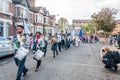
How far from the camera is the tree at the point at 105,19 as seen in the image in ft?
159

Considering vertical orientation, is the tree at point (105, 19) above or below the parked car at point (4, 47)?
above

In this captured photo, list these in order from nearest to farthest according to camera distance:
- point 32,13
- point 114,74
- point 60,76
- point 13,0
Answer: point 60,76 → point 114,74 → point 13,0 → point 32,13

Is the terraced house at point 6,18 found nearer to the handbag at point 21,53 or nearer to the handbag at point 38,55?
the handbag at point 38,55

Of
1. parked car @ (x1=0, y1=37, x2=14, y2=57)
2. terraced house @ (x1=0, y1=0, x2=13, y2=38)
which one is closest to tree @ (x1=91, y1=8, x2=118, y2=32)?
terraced house @ (x1=0, y1=0, x2=13, y2=38)

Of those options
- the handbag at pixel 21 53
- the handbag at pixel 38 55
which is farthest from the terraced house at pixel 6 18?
the handbag at pixel 21 53

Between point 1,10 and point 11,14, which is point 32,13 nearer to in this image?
point 11,14

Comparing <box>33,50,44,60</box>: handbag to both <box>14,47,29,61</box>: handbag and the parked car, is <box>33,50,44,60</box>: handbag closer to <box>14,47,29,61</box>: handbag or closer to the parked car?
<box>14,47,29,61</box>: handbag

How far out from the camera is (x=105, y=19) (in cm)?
4900

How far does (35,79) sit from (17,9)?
1121 inches

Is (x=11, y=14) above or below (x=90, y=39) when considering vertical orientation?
above

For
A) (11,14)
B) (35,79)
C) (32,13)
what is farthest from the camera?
(32,13)

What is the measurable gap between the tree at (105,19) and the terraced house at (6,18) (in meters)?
22.8

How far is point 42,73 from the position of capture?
9641 mm

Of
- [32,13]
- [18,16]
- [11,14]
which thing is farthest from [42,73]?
[32,13]
